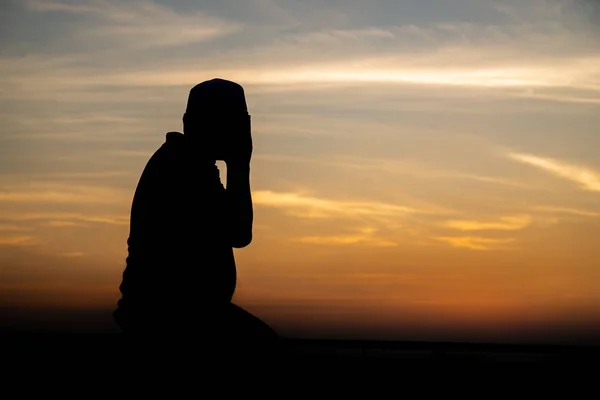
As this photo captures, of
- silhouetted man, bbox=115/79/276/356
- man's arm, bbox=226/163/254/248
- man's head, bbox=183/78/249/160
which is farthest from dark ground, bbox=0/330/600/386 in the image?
man's head, bbox=183/78/249/160

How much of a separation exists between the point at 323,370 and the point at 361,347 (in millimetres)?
1419

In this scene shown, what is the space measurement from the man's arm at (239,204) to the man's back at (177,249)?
0.07 meters

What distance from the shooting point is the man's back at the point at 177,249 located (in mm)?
5930

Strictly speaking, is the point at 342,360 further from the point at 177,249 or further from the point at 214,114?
the point at 214,114

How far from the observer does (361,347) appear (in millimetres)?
7516

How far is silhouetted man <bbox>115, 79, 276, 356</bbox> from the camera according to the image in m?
5.91

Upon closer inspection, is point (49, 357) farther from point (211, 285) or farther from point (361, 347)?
point (361, 347)

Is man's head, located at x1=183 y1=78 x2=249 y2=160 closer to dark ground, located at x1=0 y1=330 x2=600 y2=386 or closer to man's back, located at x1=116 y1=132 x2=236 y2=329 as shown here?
man's back, located at x1=116 y1=132 x2=236 y2=329

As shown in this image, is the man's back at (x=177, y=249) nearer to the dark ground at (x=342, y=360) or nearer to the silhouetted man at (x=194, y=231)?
the silhouetted man at (x=194, y=231)

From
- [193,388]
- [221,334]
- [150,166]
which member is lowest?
[193,388]

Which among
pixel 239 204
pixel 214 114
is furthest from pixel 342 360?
pixel 214 114

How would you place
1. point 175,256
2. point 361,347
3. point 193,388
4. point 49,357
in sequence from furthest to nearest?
point 361,347, point 49,357, point 175,256, point 193,388

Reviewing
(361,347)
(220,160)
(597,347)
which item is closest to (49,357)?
(220,160)

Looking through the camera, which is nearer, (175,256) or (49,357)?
(175,256)
